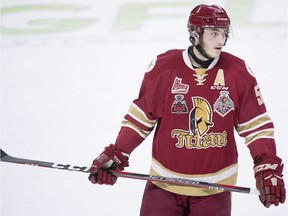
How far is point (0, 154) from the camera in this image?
3184mm

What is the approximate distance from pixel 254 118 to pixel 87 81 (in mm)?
2915

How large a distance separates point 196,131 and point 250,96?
25 cm

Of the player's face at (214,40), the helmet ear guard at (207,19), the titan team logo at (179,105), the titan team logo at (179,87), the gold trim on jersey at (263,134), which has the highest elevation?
the helmet ear guard at (207,19)

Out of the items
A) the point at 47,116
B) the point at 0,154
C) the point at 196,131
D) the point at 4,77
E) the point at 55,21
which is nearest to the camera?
the point at 196,131

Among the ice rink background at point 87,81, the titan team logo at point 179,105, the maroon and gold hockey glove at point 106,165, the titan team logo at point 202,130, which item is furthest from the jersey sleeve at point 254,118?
the ice rink background at point 87,81

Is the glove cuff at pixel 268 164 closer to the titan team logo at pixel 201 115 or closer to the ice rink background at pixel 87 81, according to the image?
the titan team logo at pixel 201 115

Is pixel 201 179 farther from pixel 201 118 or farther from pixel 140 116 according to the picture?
pixel 140 116

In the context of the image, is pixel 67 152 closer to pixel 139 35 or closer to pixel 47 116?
pixel 47 116

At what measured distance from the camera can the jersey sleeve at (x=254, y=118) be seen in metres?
2.73

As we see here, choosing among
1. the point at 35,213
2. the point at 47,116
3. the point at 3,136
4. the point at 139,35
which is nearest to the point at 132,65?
the point at 139,35

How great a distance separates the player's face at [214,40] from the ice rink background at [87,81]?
1.16 metres

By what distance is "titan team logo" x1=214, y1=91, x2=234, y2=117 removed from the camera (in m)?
2.72

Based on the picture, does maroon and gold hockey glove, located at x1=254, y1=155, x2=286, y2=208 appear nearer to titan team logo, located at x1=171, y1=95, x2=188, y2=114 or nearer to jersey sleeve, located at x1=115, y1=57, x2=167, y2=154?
titan team logo, located at x1=171, y1=95, x2=188, y2=114

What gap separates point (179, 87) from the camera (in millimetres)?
2742
